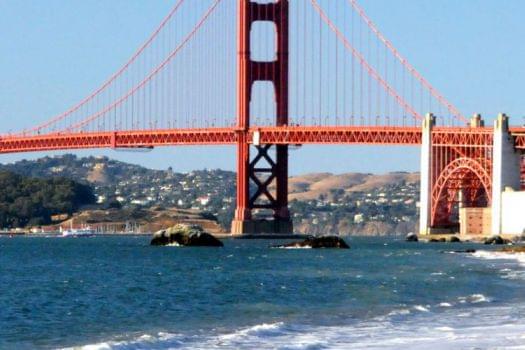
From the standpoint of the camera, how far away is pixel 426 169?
128000mm

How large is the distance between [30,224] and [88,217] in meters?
7.47

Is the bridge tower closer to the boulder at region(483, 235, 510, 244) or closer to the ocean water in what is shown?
the boulder at region(483, 235, 510, 244)

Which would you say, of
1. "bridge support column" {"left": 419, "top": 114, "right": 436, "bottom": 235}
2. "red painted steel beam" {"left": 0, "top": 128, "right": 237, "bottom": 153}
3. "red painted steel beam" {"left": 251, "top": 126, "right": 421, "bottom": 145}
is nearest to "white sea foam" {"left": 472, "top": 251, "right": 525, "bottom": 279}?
"red painted steel beam" {"left": 251, "top": 126, "right": 421, "bottom": 145}

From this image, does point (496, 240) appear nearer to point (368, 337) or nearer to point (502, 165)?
point (502, 165)

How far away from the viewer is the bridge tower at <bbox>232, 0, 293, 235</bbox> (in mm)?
125312

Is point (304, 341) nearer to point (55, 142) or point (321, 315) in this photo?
point (321, 315)

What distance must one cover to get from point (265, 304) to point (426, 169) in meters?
80.6

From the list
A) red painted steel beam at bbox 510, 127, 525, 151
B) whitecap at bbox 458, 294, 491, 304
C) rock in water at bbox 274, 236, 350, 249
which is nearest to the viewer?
whitecap at bbox 458, 294, 491, 304

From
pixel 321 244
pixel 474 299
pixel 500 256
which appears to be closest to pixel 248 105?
pixel 321 244

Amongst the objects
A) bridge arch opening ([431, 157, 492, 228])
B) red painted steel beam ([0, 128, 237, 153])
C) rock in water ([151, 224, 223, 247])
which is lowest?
rock in water ([151, 224, 223, 247])

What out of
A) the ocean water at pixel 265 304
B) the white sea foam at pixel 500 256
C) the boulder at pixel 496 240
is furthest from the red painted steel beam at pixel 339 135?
the ocean water at pixel 265 304

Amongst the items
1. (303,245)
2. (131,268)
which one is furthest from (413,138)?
(131,268)

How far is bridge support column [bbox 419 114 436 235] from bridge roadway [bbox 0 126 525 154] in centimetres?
57

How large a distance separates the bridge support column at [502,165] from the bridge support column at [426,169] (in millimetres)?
4817
